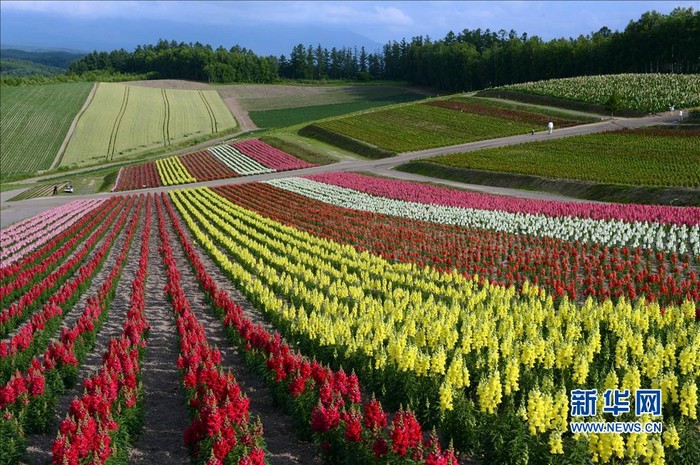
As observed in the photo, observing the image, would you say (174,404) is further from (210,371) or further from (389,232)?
(389,232)

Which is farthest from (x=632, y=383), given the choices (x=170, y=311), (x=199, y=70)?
(x=199, y=70)

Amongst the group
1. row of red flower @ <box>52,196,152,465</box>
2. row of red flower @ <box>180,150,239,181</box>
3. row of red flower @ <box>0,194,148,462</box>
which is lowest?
row of red flower @ <box>180,150,239,181</box>

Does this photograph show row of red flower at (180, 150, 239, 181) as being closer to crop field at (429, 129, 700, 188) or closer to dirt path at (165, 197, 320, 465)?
crop field at (429, 129, 700, 188)

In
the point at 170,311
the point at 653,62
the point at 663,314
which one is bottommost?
the point at 170,311

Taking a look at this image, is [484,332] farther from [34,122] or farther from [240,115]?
[240,115]

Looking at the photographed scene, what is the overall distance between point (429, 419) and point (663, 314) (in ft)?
27.1

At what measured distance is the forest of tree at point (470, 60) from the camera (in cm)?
9888

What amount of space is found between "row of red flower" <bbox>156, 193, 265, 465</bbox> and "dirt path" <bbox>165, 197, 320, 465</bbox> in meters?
0.68

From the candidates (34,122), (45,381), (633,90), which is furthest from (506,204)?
(34,122)

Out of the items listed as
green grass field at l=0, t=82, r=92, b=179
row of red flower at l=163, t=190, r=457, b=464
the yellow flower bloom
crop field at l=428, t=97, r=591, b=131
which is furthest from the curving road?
the yellow flower bloom

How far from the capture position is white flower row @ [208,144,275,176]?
64.5m

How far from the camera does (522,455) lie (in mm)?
9039

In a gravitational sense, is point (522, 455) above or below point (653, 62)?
below

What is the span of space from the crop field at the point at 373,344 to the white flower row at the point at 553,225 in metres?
0.16
